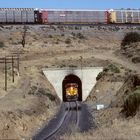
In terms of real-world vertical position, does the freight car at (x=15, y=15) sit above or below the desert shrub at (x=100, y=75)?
above

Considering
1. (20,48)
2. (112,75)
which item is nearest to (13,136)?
(112,75)

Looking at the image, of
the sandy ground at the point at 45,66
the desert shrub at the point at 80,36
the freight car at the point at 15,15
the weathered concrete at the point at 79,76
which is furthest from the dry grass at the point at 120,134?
the desert shrub at the point at 80,36

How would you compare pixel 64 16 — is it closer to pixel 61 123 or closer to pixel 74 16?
pixel 74 16

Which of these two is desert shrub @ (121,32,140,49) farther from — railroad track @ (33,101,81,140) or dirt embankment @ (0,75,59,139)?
dirt embankment @ (0,75,59,139)

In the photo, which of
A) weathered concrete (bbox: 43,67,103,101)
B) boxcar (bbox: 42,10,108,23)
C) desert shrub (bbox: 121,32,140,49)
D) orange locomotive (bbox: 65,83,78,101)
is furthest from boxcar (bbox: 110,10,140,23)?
weathered concrete (bbox: 43,67,103,101)

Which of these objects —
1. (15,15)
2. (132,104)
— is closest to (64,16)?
(15,15)

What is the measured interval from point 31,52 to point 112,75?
22.7 metres

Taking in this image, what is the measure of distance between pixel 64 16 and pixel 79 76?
99.7ft

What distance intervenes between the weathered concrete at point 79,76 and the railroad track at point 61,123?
22.8 feet

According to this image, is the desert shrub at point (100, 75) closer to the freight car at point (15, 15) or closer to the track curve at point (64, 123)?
the track curve at point (64, 123)

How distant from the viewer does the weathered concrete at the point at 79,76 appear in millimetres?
81625

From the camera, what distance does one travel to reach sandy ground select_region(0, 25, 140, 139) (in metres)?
45.9

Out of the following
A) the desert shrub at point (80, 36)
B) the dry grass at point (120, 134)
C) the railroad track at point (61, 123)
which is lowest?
the railroad track at point (61, 123)

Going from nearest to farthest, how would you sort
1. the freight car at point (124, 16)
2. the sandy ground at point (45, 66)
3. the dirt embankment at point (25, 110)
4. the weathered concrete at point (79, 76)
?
1. the dirt embankment at point (25, 110)
2. the sandy ground at point (45, 66)
3. the weathered concrete at point (79, 76)
4. the freight car at point (124, 16)
